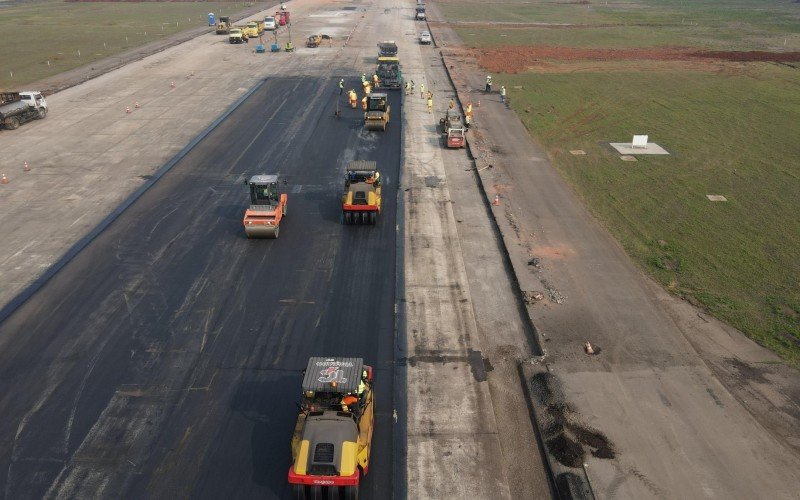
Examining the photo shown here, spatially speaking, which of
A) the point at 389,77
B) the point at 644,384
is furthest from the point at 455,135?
the point at 644,384

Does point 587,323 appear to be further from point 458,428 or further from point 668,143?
point 668,143

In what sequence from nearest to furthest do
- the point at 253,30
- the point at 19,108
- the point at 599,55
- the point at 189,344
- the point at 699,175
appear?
the point at 189,344, the point at 699,175, the point at 19,108, the point at 599,55, the point at 253,30

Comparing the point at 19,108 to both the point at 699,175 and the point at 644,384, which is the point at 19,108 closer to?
the point at 644,384

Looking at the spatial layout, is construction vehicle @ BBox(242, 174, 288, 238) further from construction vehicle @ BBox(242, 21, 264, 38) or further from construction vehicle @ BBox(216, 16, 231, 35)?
construction vehicle @ BBox(216, 16, 231, 35)

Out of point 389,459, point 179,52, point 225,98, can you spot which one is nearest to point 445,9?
point 179,52

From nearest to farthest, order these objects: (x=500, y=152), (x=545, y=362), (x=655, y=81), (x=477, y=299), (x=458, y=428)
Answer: (x=458, y=428) → (x=545, y=362) → (x=477, y=299) → (x=500, y=152) → (x=655, y=81)

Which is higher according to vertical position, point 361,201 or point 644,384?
point 361,201
